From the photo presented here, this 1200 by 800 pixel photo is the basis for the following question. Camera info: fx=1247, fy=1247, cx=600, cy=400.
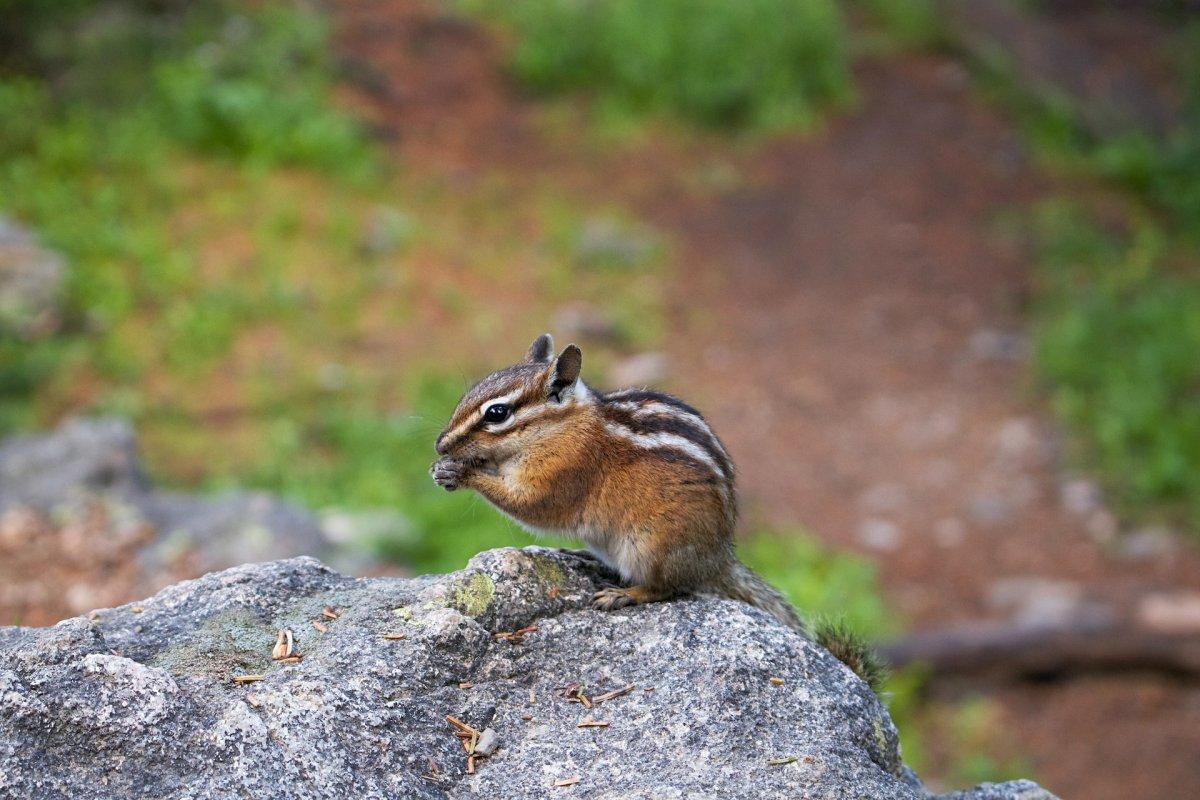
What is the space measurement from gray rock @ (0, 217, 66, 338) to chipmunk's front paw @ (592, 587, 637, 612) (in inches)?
256

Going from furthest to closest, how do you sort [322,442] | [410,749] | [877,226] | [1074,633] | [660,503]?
[877,226] → [322,442] → [1074,633] → [660,503] → [410,749]

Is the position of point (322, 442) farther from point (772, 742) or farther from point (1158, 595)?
point (772, 742)

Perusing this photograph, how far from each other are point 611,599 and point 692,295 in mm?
7726

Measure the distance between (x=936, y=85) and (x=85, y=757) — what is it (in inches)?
515

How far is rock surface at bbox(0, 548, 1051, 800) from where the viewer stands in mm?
2410

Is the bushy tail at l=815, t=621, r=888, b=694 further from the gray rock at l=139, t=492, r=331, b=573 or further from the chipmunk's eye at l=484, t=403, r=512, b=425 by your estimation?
the gray rock at l=139, t=492, r=331, b=573

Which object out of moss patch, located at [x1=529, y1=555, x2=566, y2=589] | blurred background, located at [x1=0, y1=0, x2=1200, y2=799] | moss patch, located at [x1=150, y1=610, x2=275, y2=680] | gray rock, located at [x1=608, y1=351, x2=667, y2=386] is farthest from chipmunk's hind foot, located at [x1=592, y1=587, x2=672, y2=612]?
gray rock, located at [x1=608, y1=351, x2=667, y2=386]

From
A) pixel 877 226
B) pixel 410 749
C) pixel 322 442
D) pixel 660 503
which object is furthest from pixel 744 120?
pixel 410 749

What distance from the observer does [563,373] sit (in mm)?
3541

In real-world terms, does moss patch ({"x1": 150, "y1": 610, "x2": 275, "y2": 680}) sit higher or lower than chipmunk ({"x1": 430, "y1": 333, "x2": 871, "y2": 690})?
lower

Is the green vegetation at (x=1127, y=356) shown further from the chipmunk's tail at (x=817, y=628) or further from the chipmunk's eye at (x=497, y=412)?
the chipmunk's eye at (x=497, y=412)

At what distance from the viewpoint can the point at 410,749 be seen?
259 cm

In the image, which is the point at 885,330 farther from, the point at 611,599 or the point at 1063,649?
the point at 611,599

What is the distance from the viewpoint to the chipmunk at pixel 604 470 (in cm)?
336
